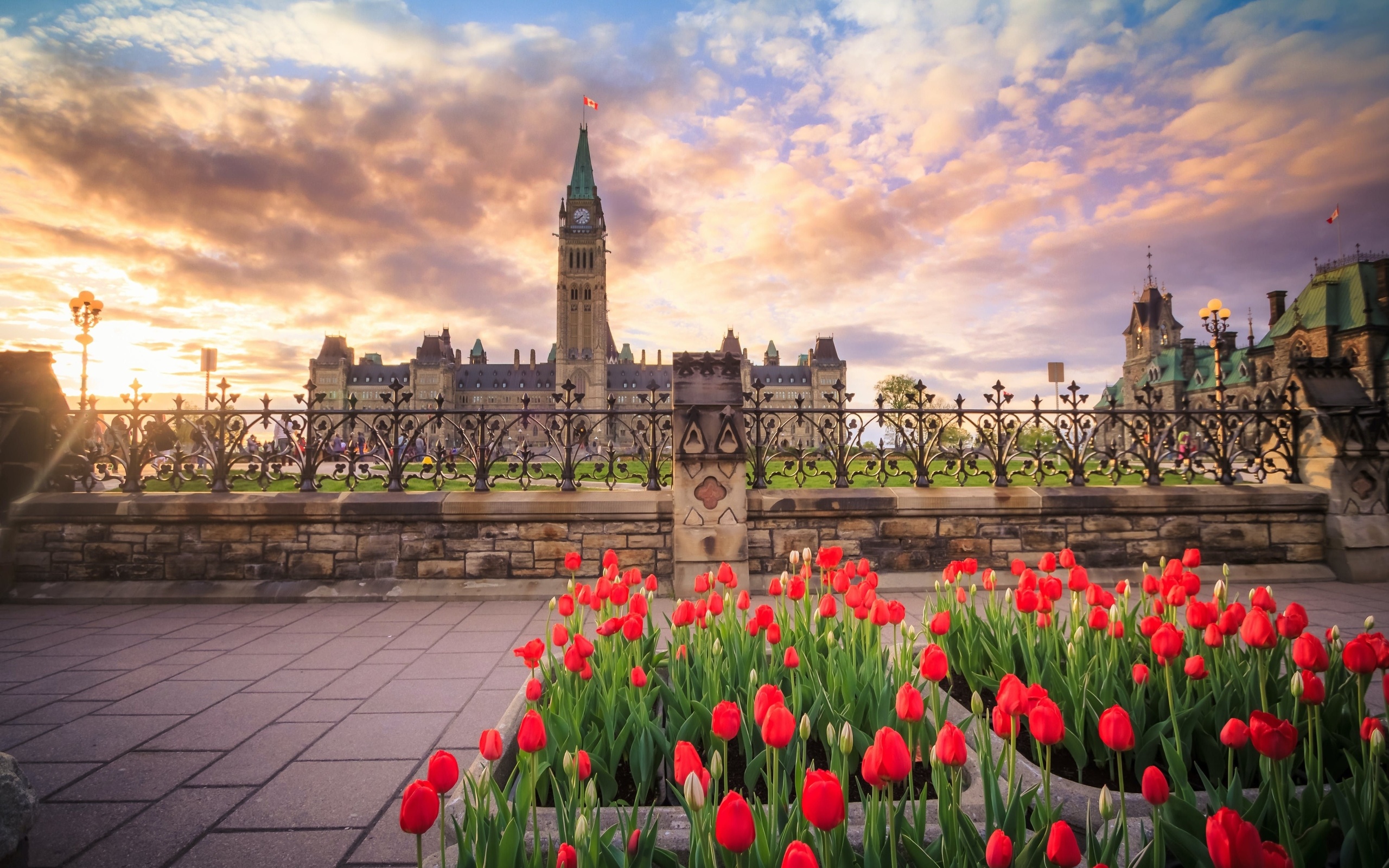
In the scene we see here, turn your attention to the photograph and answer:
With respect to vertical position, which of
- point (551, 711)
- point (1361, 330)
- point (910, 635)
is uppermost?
point (1361, 330)

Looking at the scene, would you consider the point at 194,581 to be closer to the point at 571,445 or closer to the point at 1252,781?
the point at 571,445

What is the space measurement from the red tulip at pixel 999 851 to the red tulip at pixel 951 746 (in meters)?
0.22

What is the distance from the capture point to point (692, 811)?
1.53 m

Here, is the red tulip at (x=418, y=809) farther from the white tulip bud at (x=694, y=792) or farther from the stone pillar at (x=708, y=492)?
the stone pillar at (x=708, y=492)

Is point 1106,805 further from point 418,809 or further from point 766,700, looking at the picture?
point 418,809

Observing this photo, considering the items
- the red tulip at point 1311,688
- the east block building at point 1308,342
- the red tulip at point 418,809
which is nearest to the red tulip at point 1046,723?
the red tulip at point 1311,688

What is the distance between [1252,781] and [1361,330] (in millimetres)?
70501

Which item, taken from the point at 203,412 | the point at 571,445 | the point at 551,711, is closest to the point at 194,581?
the point at 203,412

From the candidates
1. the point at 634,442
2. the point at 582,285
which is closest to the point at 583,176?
the point at 582,285

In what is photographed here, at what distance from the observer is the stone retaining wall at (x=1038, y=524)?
6711 millimetres

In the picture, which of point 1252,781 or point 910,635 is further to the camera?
point 910,635

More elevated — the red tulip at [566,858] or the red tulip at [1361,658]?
the red tulip at [1361,658]

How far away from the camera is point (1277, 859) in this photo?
1161mm

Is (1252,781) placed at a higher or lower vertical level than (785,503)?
lower
